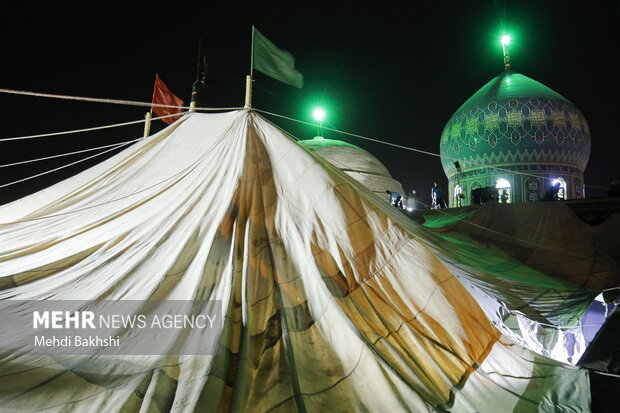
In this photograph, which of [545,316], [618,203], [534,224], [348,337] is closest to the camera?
[348,337]

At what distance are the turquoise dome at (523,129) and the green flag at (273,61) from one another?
650 inches

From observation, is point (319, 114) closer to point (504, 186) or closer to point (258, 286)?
point (504, 186)

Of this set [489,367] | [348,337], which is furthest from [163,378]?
[489,367]

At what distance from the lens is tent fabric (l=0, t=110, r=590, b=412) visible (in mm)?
2178

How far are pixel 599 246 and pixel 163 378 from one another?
22.7 feet

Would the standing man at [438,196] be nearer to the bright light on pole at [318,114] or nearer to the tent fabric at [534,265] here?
the tent fabric at [534,265]

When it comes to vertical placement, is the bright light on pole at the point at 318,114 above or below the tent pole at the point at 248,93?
above

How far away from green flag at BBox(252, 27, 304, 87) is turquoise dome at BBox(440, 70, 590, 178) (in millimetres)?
16499

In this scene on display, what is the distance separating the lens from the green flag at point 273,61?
454 cm

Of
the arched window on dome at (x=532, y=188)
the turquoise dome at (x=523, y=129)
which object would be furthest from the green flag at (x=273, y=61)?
the arched window on dome at (x=532, y=188)

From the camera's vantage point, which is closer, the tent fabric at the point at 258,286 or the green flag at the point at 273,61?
the tent fabric at the point at 258,286

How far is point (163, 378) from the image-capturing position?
7.12ft

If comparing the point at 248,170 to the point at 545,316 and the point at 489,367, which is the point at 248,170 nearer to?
the point at 489,367

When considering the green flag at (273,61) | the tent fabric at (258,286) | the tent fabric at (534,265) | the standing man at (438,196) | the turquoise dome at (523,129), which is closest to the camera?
the tent fabric at (258,286)
